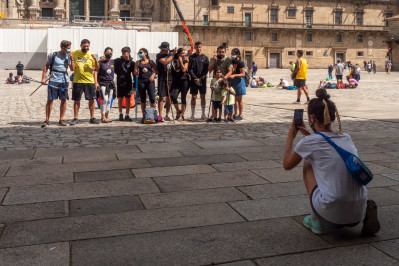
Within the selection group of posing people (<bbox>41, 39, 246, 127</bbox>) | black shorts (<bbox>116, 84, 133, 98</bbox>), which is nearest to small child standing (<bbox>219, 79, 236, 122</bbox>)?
group of posing people (<bbox>41, 39, 246, 127</bbox>)

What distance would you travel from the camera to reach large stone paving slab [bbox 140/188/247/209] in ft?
14.4

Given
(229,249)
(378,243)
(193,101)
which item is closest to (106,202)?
(229,249)

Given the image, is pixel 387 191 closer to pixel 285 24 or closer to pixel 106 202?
pixel 106 202

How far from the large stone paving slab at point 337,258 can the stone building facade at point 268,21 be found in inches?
2047

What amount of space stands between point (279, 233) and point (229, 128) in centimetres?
601

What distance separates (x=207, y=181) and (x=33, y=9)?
5701cm

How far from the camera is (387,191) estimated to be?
15.6ft

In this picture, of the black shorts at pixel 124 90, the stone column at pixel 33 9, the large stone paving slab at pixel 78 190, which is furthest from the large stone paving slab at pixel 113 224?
the stone column at pixel 33 9

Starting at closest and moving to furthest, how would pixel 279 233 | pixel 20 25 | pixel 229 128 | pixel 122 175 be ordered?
pixel 279 233 → pixel 122 175 → pixel 229 128 → pixel 20 25

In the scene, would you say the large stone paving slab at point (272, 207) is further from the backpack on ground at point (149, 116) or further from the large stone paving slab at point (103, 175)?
the backpack on ground at point (149, 116)

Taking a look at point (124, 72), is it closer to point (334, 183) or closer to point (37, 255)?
point (37, 255)

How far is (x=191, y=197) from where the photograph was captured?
15.0ft

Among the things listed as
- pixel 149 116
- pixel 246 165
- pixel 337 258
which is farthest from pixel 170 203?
pixel 149 116

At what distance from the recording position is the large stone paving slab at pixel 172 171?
5.54 meters
